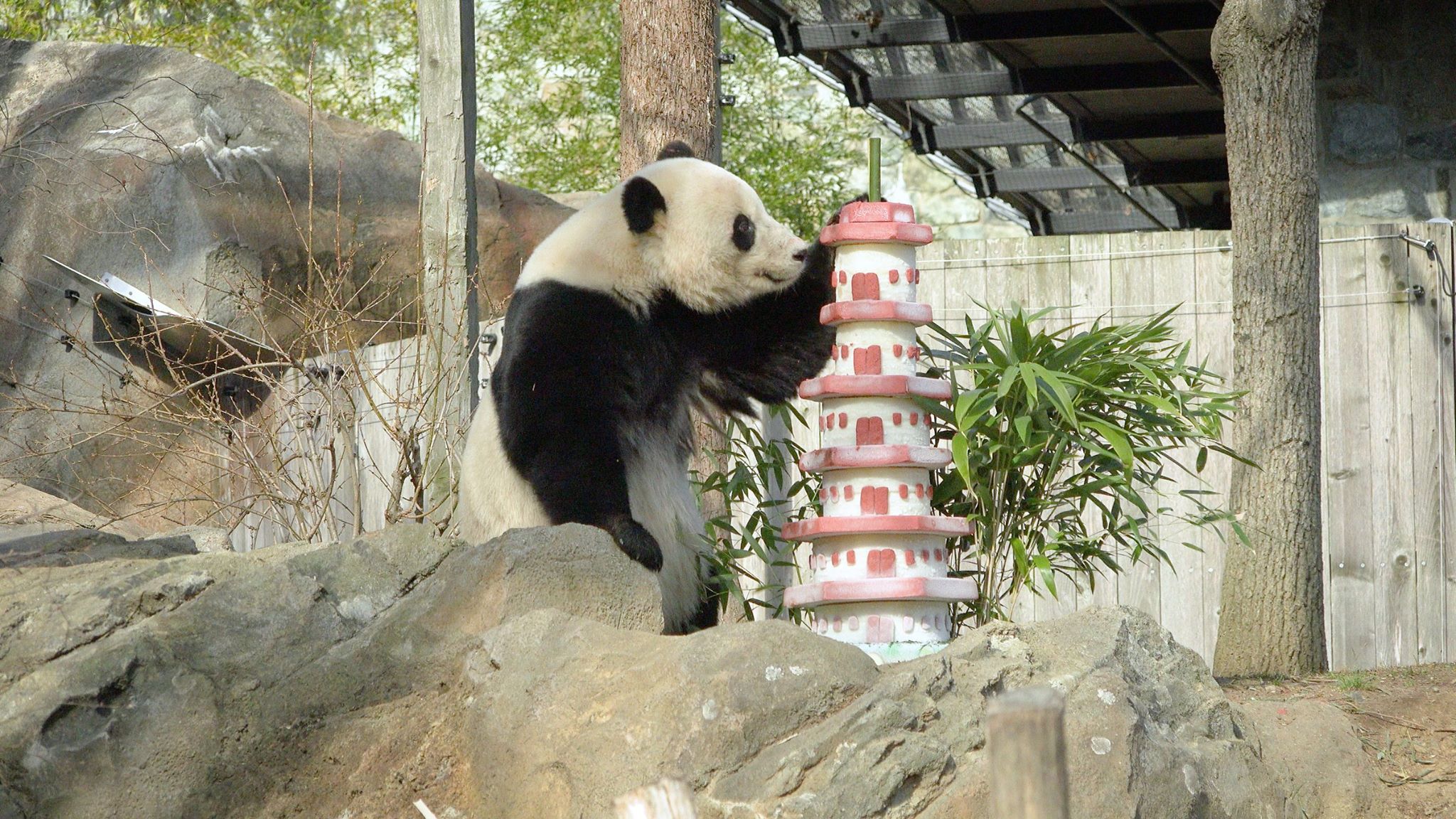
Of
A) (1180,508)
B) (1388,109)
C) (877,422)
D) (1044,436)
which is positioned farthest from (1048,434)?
(1388,109)

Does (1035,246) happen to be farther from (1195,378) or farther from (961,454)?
(961,454)

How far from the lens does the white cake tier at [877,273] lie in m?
3.97

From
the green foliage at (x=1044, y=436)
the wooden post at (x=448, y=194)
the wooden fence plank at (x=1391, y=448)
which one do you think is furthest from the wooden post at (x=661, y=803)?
the wooden fence plank at (x=1391, y=448)

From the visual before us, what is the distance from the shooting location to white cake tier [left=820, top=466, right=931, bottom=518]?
3869 millimetres

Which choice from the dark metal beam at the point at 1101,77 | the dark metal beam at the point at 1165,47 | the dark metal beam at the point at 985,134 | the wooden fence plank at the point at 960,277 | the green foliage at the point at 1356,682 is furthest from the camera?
the dark metal beam at the point at 985,134

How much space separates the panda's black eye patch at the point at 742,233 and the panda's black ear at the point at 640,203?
0.25m

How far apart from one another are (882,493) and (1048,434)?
63cm

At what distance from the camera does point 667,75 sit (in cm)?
600

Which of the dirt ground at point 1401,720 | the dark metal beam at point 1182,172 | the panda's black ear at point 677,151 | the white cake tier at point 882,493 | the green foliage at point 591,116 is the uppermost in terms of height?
the green foliage at point 591,116

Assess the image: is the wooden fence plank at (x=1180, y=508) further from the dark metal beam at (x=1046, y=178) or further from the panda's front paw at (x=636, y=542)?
the dark metal beam at (x=1046, y=178)

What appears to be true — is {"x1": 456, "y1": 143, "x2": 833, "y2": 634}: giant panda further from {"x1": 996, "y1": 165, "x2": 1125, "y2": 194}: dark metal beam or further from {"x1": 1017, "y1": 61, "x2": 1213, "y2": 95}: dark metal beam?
{"x1": 996, "y1": 165, "x2": 1125, "y2": 194}: dark metal beam

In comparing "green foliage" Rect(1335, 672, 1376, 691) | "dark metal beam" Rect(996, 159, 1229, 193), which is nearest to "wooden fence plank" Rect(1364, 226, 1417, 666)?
"green foliage" Rect(1335, 672, 1376, 691)

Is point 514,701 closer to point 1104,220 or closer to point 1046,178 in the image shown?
point 1046,178

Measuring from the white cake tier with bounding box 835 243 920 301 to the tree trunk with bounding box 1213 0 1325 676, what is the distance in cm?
158
